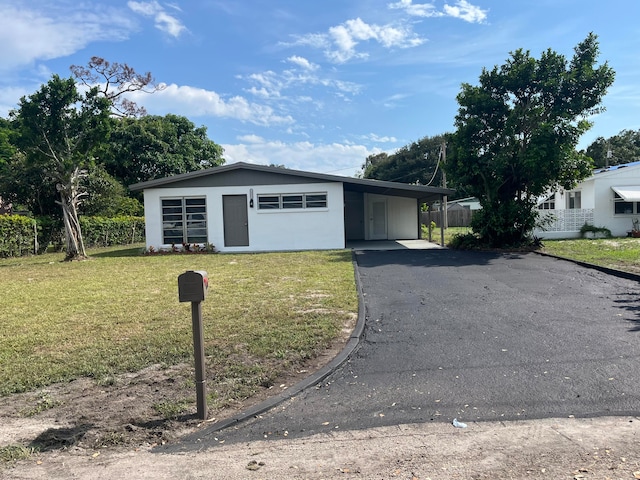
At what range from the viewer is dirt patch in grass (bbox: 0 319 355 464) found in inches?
128

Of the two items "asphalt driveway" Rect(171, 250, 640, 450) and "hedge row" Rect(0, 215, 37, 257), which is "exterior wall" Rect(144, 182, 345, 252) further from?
"asphalt driveway" Rect(171, 250, 640, 450)

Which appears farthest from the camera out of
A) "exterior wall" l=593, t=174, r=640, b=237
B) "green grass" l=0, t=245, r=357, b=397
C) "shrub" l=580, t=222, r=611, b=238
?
"exterior wall" l=593, t=174, r=640, b=237

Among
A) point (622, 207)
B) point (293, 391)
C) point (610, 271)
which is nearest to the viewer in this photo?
point (293, 391)

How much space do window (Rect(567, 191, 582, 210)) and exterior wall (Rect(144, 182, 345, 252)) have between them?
592 inches

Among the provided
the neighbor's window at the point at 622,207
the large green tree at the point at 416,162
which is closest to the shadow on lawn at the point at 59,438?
the neighbor's window at the point at 622,207

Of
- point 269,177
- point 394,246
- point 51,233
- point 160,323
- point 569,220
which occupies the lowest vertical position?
point 160,323

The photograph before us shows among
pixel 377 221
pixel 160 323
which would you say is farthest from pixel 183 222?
pixel 160 323

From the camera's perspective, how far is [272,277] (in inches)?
421

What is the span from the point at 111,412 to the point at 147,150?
101ft

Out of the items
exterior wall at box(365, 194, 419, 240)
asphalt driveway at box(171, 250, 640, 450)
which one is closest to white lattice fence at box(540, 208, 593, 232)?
exterior wall at box(365, 194, 419, 240)

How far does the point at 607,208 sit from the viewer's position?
22.5m

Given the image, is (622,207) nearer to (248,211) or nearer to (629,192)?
(629,192)

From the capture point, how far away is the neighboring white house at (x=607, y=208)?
2194cm

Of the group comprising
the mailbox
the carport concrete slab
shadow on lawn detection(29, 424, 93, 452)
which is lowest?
shadow on lawn detection(29, 424, 93, 452)
